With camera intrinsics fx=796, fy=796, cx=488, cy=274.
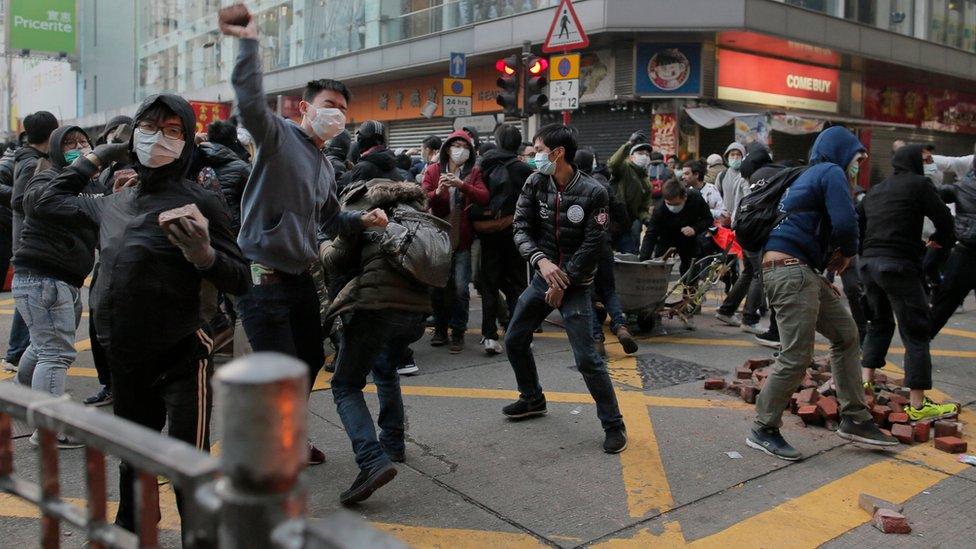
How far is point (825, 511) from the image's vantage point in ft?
12.2

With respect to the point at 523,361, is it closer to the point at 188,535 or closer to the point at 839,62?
the point at 188,535

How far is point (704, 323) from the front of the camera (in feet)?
28.0

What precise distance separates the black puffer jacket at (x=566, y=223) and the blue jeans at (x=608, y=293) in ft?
7.43

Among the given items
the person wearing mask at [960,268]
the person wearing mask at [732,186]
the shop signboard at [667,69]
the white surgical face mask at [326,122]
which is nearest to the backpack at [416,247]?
the white surgical face mask at [326,122]

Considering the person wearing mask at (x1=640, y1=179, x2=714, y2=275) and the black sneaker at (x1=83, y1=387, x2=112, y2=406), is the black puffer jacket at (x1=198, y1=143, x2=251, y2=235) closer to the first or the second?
the black sneaker at (x1=83, y1=387, x2=112, y2=406)

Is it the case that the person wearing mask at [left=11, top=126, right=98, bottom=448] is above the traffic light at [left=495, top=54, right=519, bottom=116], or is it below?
below

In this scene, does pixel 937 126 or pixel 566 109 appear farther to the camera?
pixel 937 126

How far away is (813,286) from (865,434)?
38.5 inches

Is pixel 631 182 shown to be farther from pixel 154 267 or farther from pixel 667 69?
pixel 667 69

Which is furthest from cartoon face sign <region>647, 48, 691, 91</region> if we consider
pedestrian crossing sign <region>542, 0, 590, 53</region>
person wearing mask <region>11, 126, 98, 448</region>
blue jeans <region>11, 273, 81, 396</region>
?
blue jeans <region>11, 273, 81, 396</region>

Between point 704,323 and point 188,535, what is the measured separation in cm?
780

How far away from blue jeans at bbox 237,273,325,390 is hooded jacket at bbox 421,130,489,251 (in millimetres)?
3339

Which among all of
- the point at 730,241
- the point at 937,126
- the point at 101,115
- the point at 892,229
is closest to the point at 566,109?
the point at 730,241

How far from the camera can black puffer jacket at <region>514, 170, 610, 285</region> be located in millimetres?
4617
